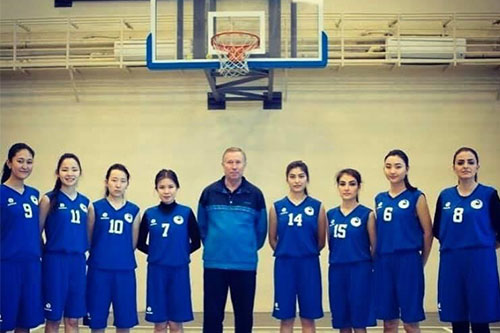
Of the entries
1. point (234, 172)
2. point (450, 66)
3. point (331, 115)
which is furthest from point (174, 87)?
point (234, 172)

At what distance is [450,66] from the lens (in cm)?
790

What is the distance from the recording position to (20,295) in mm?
3887

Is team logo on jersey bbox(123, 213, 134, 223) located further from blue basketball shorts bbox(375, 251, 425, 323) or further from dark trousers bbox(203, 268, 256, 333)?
blue basketball shorts bbox(375, 251, 425, 323)

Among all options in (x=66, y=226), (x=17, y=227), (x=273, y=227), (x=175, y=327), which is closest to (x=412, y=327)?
(x=273, y=227)

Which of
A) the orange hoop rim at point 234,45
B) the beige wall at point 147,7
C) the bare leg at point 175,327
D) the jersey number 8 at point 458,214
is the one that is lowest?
the bare leg at point 175,327

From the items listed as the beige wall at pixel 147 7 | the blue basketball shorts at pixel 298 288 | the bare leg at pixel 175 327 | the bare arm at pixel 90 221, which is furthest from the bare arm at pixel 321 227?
the beige wall at pixel 147 7

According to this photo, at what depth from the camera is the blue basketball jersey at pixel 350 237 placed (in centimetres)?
411

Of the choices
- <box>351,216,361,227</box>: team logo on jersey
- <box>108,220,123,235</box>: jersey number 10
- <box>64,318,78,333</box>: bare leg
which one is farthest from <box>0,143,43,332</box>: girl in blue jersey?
<box>351,216,361,227</box>: team logo on jersey

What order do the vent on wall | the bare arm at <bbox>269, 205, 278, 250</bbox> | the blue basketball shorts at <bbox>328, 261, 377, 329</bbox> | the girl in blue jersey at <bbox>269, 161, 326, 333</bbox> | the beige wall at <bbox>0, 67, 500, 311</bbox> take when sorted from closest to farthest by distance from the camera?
1. the blue basketball shorts at <bbox>328, 261, 377, 329</bbox>
2. the girl in blue jersey at <bbox>269, 161, 326, 333</bbox>
3. the bare arm at <bbox>269, 205, 278, 250</bbox>
4. the vent on wall
5. the beige wall at <bbox>0, 67, 500, 311</bbox>

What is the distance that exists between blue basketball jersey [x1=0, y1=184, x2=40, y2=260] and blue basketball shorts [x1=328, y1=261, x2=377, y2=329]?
2126 millimetres

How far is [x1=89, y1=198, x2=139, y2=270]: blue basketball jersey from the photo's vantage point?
4.13 meters

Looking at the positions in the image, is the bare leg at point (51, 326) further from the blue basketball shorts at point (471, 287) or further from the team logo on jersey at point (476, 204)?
the team logo on jersey at point (476, 204)

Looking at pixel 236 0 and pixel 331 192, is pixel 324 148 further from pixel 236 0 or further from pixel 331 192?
pixel 236 0

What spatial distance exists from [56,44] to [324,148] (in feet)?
13.2
